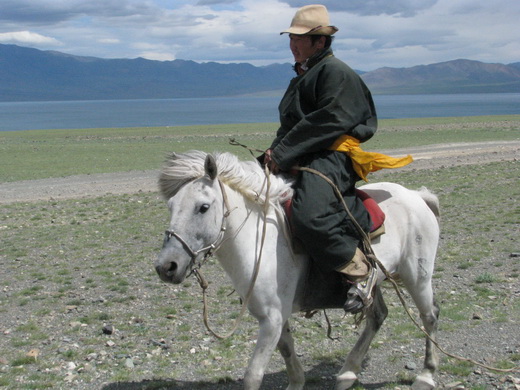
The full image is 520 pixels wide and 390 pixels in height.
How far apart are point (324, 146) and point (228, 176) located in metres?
0.88

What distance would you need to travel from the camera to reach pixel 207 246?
462 cm

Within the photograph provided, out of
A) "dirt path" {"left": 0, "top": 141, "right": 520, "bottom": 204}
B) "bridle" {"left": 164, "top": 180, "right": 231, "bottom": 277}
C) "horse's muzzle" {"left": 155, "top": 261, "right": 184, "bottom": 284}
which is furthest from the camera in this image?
"dirt path" {"left": 0, "top": 141, "right": 520, "bottom": 204}

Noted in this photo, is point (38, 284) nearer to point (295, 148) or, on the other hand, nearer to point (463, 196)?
point (295, 148)

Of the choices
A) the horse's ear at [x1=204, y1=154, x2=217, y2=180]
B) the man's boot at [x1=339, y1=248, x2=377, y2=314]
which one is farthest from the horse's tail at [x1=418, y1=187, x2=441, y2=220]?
the horse's ear at [x1=204, y1=154, x2=217, y2=180]

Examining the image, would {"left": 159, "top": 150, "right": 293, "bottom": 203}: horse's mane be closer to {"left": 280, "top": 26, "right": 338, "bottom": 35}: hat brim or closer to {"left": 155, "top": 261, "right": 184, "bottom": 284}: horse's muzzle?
{"left": 155, "top": 261, "right": 184, "bottom": 284}: horse's muzzle

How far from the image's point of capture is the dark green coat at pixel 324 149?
4.94 metres

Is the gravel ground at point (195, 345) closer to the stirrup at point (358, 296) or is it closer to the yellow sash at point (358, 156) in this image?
the stirrup at point (358, 296)

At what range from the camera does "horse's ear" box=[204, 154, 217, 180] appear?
15.1 feet

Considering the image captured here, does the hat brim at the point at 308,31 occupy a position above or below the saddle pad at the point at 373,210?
above

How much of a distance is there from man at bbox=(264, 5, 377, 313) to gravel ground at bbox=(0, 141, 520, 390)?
Answer: 1505 millimetres

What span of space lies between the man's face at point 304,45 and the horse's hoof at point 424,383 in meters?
3.05

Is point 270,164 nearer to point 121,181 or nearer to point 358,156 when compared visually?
point 358,156

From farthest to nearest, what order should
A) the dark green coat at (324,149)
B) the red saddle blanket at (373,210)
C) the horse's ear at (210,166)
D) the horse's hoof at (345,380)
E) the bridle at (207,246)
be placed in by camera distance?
1. the horse's hoof at (345,380)
2. the red saddle blanket at (373,210)
3. the dark green coat at (324,149)
4. the horse's ear at (210,166)
5. the bridle at (207,246)

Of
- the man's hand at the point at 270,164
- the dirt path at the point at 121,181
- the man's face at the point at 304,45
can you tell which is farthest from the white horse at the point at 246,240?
the dirt path at the point at 121,181
